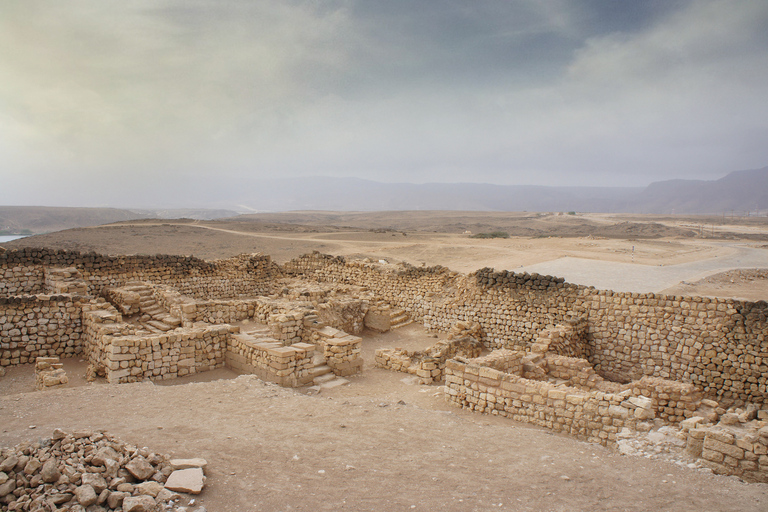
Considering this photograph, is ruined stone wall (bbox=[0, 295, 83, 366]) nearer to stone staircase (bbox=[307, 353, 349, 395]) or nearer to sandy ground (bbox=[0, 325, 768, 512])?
sandy ground (bbox=[0, 325, 768, 512])

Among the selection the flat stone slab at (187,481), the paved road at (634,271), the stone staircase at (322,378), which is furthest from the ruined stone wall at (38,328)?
the paved road at (634,271)

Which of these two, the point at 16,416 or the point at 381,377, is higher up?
the point at 16,416

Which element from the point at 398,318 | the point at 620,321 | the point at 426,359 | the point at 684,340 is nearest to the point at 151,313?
the point at 398,318

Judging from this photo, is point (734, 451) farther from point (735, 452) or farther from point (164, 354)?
point (164, 354)

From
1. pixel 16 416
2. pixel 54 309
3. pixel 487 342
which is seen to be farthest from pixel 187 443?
pixel 487 342

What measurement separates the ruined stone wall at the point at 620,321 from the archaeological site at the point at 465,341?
0.11 feet

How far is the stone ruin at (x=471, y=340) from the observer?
23.0 feet

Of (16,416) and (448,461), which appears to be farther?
(16,416)

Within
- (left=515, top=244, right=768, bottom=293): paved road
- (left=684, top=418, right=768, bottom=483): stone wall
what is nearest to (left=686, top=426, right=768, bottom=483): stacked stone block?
(left=684, top=418, right=768, bottom=483): stone wall

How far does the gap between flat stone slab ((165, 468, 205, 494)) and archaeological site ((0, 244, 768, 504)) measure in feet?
16.5

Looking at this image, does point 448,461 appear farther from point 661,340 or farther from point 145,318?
point 145,318

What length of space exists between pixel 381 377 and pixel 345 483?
6.17 metres

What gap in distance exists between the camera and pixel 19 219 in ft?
316

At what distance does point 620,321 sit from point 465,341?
4189 millimetres
